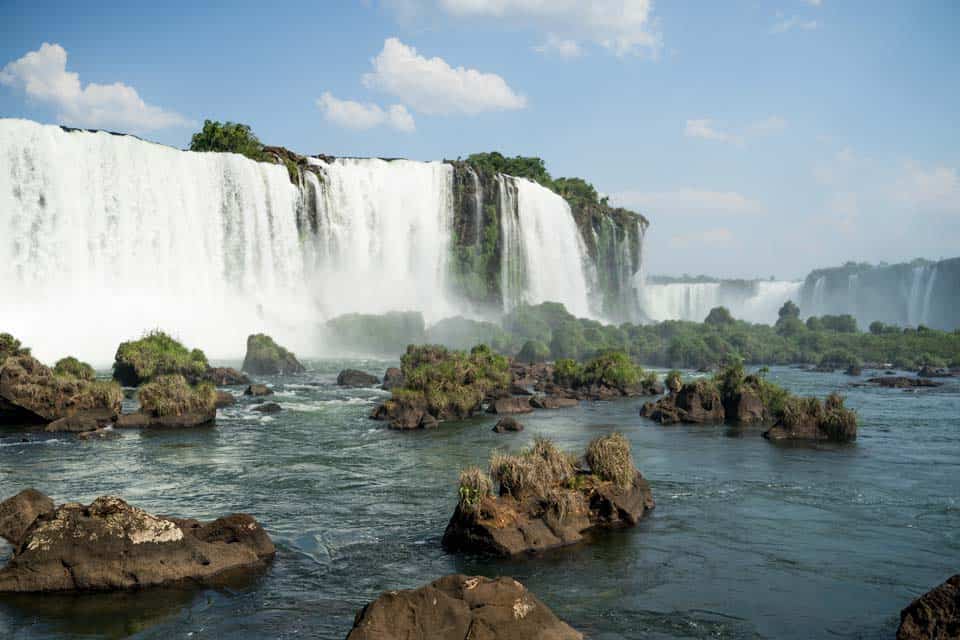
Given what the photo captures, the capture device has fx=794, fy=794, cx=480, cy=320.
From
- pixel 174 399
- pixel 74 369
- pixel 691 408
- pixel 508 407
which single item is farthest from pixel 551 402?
pixel 74 369

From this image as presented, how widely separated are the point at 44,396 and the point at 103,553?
1585 centimetres

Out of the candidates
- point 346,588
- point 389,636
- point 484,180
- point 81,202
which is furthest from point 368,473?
point 484,180

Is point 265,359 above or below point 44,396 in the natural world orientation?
above

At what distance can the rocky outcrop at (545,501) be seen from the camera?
12602mm

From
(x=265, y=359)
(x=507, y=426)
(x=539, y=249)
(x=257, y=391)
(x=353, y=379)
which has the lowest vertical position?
(x=507, y=426)

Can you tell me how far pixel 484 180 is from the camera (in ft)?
236

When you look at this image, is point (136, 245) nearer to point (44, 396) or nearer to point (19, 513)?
point (44, 396)

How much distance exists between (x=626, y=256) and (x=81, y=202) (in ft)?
206

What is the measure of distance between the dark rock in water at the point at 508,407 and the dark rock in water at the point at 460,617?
2133 cm

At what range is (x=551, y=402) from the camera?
3209cm

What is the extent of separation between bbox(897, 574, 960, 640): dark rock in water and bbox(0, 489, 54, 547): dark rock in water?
1171cm

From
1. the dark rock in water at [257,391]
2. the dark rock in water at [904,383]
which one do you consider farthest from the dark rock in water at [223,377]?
the dark rock in water at [904,383]

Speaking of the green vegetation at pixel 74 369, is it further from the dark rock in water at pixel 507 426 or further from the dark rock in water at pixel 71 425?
the dark rock in water at pixel 507 426

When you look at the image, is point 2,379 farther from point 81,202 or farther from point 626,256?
point 626,256
